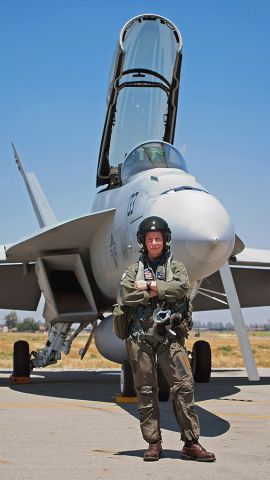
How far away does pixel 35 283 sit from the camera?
1438 cm

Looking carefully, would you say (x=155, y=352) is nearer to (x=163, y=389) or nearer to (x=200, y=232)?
(x=200, y=232)

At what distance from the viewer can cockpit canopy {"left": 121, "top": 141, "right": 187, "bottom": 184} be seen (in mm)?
9047

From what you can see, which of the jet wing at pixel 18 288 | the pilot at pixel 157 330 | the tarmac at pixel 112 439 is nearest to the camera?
the tarmac at pixel 112 439

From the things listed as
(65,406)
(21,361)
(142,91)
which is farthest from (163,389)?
(21,361)

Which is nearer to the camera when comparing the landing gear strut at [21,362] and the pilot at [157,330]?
the pilot at [157,330]

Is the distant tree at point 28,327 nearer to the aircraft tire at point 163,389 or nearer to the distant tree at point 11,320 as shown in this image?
the distant tree at point 11,320

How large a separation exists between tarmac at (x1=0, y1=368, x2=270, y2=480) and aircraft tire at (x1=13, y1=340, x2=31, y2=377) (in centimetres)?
357

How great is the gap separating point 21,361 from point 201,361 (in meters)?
3.26

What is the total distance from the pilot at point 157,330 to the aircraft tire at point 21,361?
8355mm

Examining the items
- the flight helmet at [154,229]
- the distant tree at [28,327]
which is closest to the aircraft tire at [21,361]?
the flight helmet at [154,229]

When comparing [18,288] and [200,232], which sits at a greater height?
[18,288]

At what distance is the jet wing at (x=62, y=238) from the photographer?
32.1 feet

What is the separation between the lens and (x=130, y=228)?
843 centimetres

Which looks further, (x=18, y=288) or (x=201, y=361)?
(x=18, y=288)
